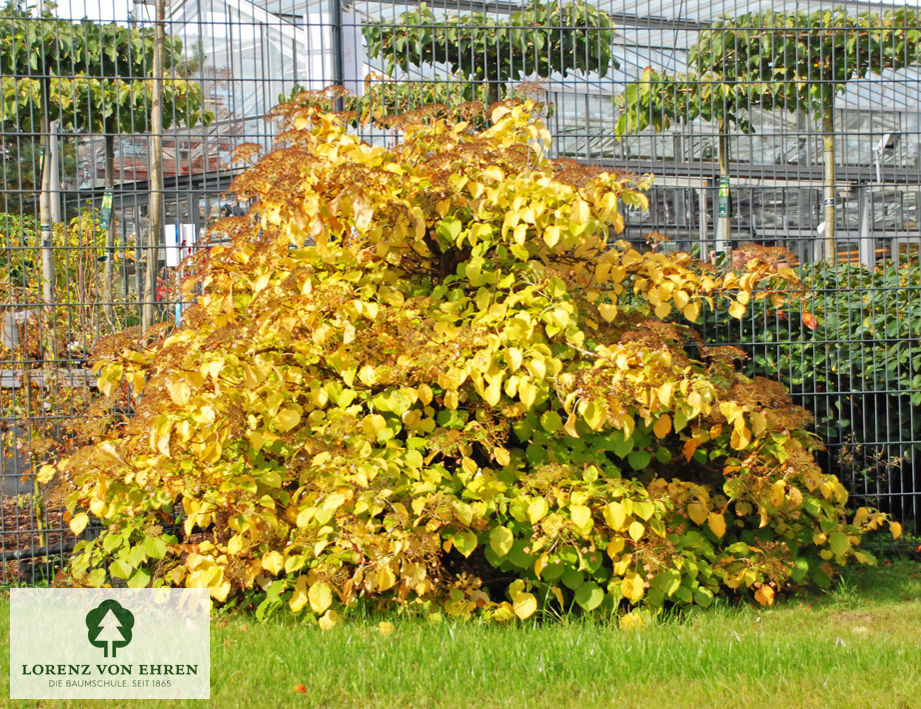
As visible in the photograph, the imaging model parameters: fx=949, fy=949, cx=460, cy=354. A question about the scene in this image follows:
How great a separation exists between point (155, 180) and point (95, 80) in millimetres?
648

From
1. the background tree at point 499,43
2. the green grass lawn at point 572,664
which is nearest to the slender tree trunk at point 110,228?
the background tree at point 499,43

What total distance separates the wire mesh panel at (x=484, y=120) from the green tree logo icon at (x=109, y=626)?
0.83m

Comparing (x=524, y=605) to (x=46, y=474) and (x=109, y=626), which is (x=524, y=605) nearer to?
(x=109, y=626)

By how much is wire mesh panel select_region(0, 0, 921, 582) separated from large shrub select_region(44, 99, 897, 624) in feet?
2.43

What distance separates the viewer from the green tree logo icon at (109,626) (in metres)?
3.70

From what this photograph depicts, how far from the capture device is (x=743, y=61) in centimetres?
514

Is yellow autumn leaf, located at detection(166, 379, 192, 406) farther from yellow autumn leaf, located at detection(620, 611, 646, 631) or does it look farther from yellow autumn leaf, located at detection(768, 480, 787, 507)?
yellow autumn leaf, located at detection(768, 480, 787, 507)

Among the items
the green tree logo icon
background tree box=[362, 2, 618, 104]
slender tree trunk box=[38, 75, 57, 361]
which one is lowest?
the green tree logo icon

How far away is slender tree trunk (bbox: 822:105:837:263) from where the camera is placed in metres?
5.07

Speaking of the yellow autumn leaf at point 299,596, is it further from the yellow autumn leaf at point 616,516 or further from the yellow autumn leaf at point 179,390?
the yellow autumn leaf at point 616,516

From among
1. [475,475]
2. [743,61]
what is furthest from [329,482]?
[743,61]

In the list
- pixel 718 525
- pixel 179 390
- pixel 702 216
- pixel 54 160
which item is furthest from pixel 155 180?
pixel 718 525

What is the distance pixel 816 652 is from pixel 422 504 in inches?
59.5

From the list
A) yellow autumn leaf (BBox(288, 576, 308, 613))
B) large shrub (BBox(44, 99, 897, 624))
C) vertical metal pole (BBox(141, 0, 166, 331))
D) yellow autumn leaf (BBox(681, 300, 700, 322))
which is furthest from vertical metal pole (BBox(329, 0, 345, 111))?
Result: yellow autumn leaf (BBox(288, 576, 308, 613))
